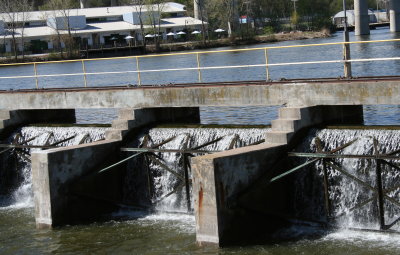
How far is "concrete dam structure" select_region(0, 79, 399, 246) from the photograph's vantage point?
19.0 metres

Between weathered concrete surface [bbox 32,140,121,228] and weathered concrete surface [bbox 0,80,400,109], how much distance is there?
2.59 m

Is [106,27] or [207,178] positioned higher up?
[106,27]

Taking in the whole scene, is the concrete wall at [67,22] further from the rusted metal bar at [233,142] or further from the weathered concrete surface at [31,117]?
the rusted metal bar at [233,142]

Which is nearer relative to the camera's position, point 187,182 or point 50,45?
point 187,182

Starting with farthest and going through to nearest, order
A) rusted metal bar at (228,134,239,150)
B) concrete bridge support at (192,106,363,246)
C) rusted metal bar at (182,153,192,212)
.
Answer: rusted metal bar at (182,153,192,212)
rusted metal bar at (228,134,239,150)
concrete bridge support at (192,106,363,246)

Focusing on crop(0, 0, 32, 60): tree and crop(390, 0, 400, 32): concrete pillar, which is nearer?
crop(0, 0, 32, 60): tree

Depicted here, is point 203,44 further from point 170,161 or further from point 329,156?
point 329,156

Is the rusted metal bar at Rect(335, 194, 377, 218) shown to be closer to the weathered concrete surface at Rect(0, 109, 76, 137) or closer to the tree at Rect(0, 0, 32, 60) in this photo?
the weathered concrete surface at Rect(0, 109, 76, 137)

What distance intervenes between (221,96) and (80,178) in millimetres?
4933

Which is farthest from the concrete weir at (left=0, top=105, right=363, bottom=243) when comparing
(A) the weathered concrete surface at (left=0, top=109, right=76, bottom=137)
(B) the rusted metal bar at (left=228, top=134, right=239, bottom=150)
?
(A) the weathered concrete surface at (left=0, top=109, right=76, bottom=137)

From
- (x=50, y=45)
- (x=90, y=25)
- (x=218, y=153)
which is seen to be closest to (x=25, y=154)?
(x=218, y=153)

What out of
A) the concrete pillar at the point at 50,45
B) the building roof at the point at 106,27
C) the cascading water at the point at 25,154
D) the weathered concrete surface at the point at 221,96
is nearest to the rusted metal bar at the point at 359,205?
the weathered concrete surface at the point at 221,96

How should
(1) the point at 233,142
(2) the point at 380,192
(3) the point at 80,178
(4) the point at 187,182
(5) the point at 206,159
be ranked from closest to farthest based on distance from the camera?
(5) the point at 206,159 → (2) the point at 380,192 → (1) the point at 233,142 → (4) the point at 187,182 → (3) the point at 80,178

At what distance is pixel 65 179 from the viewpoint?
73.6 ft
